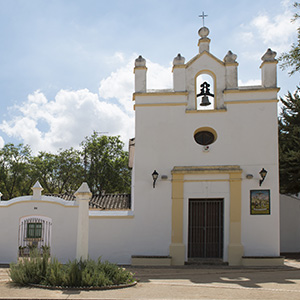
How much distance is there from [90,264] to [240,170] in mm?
6344

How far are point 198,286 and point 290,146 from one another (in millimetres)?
11062

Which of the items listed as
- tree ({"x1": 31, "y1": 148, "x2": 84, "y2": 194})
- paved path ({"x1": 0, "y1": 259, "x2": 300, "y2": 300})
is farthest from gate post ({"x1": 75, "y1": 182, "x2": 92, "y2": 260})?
tree ({"x1": 31, "y1": 148, "x2": 84, "y2": 194})

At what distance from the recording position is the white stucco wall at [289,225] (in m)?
16.6

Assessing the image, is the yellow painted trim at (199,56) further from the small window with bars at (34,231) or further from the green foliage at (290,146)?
the small window with bars at (34,231)

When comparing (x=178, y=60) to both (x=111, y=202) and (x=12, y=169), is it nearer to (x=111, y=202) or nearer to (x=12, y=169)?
(x=111, y=202)

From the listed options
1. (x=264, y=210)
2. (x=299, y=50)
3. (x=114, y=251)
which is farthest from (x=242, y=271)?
(x=299, y=50)

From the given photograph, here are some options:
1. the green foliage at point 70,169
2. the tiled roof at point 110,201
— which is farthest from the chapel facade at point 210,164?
the green foliage at point 70,169

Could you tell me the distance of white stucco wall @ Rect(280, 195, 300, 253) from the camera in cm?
1664

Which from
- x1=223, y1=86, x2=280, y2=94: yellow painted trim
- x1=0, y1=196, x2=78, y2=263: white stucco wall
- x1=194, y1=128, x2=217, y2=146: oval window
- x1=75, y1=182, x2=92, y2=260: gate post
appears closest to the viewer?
x1=75, y1=182, x2=92, y2=260: gate post

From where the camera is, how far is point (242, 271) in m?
11.1

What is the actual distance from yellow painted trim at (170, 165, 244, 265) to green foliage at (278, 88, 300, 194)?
16.8 ft

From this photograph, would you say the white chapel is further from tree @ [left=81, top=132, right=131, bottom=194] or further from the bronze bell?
tree @ [left=81, top=132, right=131, bottom=194]

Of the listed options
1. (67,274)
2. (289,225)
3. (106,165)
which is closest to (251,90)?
(289,225)

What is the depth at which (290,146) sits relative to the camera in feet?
57.9
